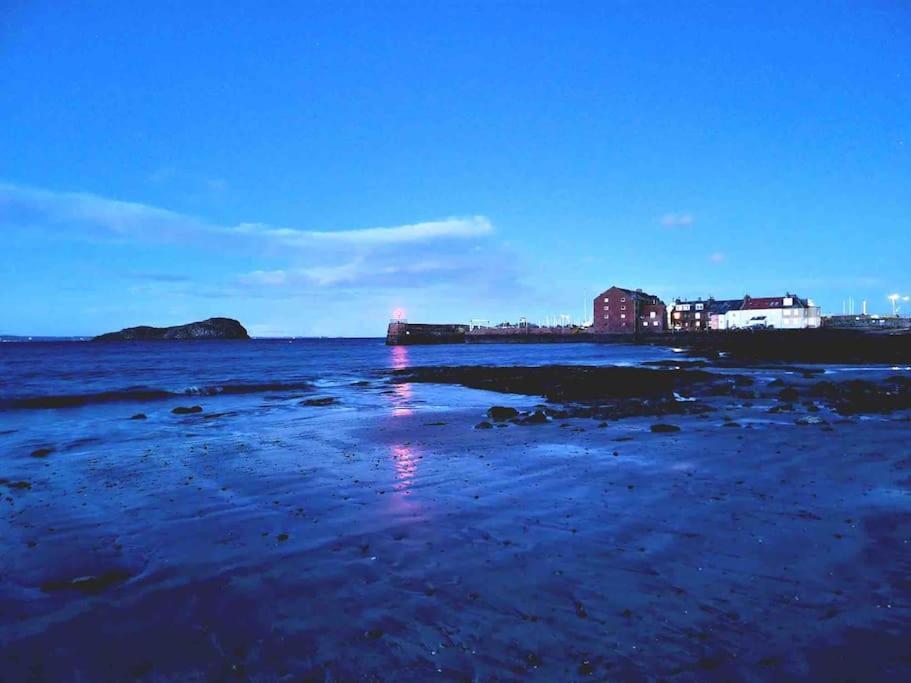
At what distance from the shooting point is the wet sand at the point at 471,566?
5.18 metres

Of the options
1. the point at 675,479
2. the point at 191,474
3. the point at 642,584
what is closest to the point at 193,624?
the point at 642,584

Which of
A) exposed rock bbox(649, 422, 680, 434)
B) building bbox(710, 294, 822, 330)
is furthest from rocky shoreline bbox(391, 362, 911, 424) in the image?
building bbox(710, 294, 822, 330)

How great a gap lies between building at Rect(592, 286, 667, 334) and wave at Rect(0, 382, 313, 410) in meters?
122

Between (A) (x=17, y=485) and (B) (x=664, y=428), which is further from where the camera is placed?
(B) (x=664, y=428)

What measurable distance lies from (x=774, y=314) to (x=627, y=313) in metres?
37.2

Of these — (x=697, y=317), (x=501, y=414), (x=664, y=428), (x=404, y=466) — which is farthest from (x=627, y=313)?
(x=404, y=466)

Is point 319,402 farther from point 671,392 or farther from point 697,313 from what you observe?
point 697,313

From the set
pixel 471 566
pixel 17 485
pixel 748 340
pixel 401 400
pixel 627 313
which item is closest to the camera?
pixel 471 566

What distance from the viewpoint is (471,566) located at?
289 inches

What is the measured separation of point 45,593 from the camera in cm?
685

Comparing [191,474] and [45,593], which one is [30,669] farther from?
[191,474]

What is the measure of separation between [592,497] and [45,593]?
28.7 ft

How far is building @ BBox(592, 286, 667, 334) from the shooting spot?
149 meters

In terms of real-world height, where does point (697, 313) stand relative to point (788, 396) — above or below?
above
